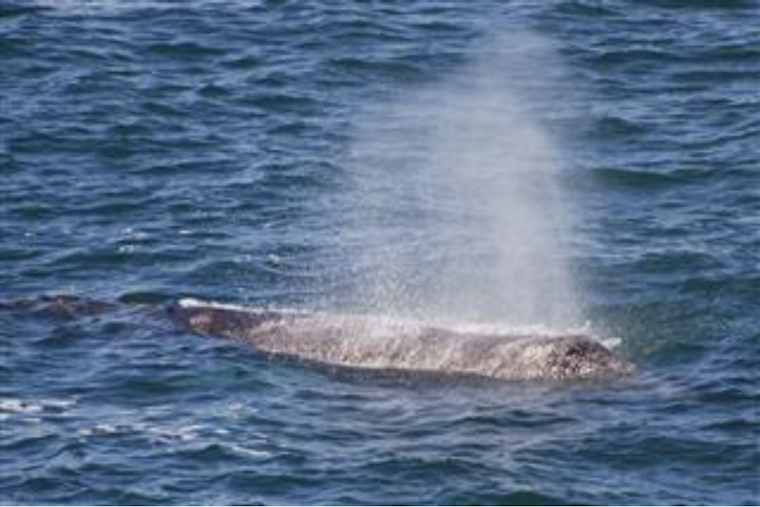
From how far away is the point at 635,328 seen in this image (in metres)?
26.5

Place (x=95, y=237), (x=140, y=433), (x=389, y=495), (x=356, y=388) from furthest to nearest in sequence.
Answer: (x=95, y=237) → (x=356, y=388) → (x=140, y=433) → (x=389, y=495)

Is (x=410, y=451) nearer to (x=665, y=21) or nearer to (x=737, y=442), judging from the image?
(x=737, y=442)

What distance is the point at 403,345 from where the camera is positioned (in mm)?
25438

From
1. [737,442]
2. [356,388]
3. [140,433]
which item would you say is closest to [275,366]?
[356,388]

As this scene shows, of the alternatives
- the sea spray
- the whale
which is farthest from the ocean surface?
the whale

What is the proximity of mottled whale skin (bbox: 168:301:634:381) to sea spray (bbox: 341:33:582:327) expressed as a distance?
2.02 metres

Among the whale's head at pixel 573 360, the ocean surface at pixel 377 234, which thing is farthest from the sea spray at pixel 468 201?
the whale's head at pixel 573 360

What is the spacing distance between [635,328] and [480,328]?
2.06m

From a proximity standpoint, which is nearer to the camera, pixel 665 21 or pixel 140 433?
pixel 140 433

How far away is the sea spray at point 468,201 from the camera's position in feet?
94.4

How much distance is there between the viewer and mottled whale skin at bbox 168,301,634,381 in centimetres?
2448

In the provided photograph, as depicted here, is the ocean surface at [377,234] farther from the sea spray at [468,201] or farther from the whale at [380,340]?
the whale at [380,340]

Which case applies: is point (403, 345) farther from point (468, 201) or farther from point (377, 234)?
point (468, 201)

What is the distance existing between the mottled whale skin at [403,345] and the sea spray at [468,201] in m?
2.02
